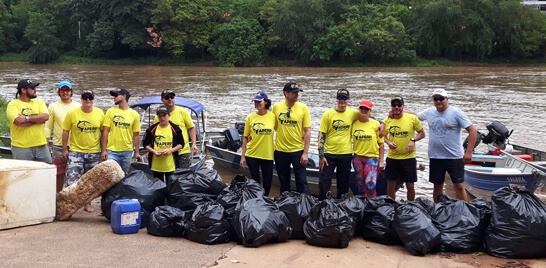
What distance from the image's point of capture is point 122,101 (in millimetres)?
7820

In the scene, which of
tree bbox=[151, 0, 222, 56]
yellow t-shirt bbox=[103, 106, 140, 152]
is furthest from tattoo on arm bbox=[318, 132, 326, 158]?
tree bbox=[151, 0, 222, 56]

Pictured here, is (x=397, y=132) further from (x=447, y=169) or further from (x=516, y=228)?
(x=516, y=228)

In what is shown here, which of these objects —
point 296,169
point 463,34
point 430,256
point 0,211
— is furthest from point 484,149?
point 463,34

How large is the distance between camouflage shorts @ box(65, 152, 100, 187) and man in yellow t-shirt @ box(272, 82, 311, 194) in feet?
7.90

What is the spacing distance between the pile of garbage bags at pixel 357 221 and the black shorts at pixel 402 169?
97 centimetres

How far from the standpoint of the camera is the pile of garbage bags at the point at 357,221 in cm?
596

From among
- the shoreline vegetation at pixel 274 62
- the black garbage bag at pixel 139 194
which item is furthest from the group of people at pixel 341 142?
the shoreline vegetation at pixel 274 62

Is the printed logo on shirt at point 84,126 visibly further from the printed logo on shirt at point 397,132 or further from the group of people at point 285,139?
the printed logo on shirt at point 397,132

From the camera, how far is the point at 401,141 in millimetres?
7656

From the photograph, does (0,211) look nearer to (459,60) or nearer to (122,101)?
(122,101)

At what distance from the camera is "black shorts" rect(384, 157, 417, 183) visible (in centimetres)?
772

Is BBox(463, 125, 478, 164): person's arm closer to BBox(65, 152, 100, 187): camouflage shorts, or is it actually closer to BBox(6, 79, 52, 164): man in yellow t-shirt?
BBox(65, 152, 100, 187): camouflage shorts

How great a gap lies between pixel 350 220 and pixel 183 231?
185 centimetres

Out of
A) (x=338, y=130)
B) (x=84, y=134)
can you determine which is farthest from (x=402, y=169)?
(x=84, y=134)
